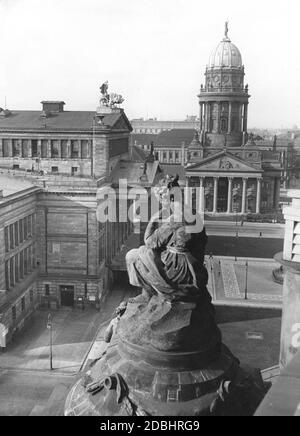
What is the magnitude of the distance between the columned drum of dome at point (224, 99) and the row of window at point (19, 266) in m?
77.8

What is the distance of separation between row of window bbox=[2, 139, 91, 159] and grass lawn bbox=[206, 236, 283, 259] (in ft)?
79.5

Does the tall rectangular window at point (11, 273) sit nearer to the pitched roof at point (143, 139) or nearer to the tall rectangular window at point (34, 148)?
the tall rectangular window at point (34, 148)

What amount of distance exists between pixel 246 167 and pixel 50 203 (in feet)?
223

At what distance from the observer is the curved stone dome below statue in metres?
126

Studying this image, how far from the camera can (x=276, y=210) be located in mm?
119000

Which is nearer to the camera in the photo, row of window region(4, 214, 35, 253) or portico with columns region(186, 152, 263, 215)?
row of window region(4, 214, 35, 253)

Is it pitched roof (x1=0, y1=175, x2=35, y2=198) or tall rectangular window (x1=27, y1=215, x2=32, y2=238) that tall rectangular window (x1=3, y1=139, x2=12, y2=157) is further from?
tall rectangular window (x1=27, y1=215, x2=32, y2=238)

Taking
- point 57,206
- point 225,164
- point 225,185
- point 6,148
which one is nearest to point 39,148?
point 6,148

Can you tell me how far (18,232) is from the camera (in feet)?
169

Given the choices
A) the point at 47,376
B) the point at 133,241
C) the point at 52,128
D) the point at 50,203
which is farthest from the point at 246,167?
the point at 47,376

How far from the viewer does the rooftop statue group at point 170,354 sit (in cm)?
1316

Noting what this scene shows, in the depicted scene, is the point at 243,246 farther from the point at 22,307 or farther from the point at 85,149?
the point at 22,307

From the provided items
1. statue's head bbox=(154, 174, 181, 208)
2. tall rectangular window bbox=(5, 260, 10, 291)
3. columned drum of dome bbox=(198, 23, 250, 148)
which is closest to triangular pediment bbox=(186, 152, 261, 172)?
columned drum of dome bbox=(198, 23, 250, 148)
